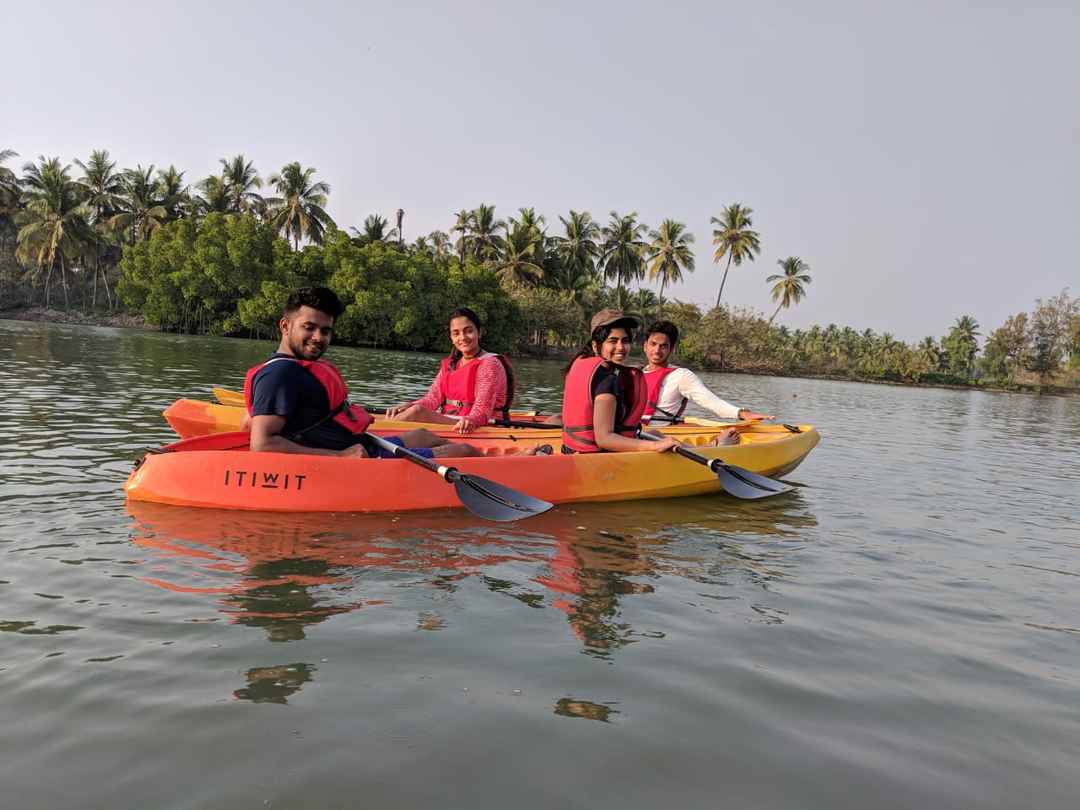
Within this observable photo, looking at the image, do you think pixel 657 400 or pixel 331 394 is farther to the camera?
pixel 657 400

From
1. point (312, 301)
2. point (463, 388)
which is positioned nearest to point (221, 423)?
point (463, 388)

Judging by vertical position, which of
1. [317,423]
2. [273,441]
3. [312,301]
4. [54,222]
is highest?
[54,222]

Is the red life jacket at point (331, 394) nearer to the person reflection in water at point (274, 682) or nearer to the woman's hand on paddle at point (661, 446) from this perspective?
the person reflection in water at point (274, 682)

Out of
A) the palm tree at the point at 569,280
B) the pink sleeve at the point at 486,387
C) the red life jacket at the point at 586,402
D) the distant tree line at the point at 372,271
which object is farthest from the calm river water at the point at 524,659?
the palm tree at the point at 569,280

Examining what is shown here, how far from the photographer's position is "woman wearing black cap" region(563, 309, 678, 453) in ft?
17.6

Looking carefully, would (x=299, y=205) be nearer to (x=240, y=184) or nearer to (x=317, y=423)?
(x=240, y=184)

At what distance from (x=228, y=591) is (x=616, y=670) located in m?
1.85

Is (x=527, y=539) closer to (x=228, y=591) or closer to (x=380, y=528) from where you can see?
(x=380, y=528)

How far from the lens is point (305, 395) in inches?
181

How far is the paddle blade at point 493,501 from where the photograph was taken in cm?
485

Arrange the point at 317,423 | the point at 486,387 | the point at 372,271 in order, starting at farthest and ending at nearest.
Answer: the point at 372,271
the point at 486,387
the point at 317,423

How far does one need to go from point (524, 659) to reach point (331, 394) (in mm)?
2515

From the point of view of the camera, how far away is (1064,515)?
22.1 ft

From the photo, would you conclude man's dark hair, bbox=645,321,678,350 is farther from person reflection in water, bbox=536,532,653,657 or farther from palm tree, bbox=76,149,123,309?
palm tree, bbox=76,149,123,309
